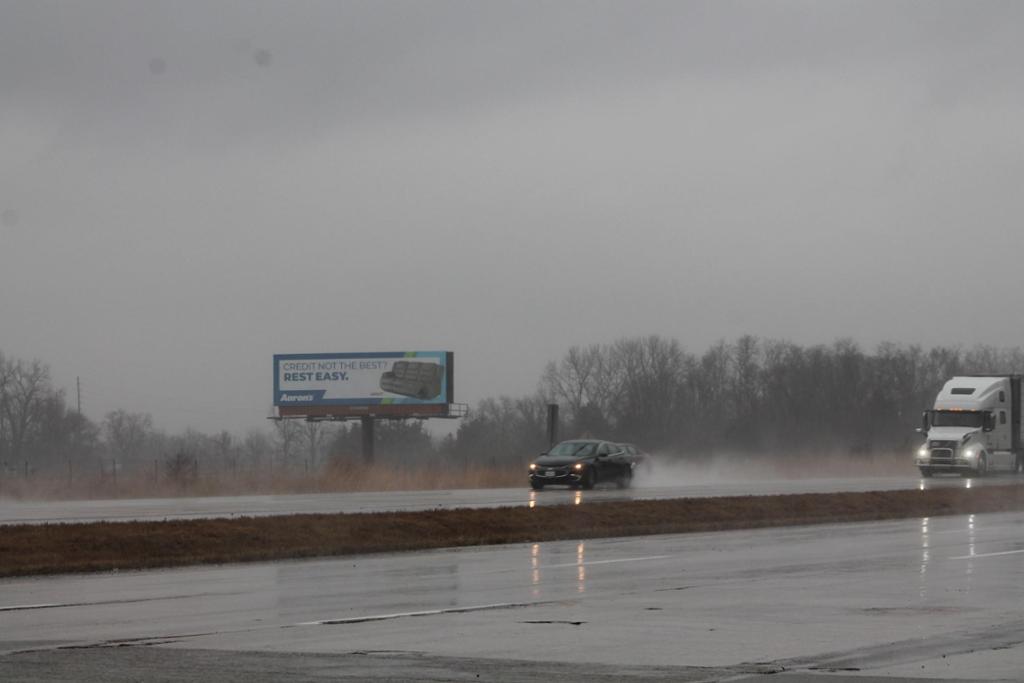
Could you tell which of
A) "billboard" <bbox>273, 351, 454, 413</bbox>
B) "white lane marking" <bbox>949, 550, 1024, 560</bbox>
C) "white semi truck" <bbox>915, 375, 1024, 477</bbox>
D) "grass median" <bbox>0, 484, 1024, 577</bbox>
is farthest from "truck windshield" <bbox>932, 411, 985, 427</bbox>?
"white lane marking" <bbox>949, 550, 1024, 560</bbox>

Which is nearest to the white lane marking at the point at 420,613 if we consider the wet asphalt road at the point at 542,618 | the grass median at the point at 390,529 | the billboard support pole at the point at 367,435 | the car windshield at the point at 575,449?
the wet asphalt road at the point at 542,618

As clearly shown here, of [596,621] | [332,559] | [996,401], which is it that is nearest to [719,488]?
[996,401]

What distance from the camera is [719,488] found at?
163ft

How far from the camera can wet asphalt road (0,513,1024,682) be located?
1122 cm

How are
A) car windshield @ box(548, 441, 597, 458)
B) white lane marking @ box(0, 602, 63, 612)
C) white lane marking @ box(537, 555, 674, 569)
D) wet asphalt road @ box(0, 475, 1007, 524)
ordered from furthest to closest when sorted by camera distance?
car windshield @ box(548, 441, 597, 458) → wet asphalt road @ box(0, 475, 1007, 524) → white lane marking @ box(537, 555, 674, 569) → white lane marking @ box(0, 602, 63, 612)

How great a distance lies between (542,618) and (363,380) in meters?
73.2

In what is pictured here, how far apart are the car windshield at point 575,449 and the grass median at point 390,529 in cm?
1203

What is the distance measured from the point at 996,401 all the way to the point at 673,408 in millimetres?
66480

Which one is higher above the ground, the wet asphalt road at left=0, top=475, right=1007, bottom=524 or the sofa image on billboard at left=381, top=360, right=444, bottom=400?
the sofa image on billboard at left=381, top=360, right=444, bottom=400

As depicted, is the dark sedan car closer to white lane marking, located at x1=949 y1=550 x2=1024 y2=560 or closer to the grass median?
the grass median

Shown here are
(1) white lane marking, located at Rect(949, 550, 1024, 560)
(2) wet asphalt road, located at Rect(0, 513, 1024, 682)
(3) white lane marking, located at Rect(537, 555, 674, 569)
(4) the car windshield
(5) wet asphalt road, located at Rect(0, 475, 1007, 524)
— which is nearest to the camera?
(2) wet asphalt road, located at Rect(0, 513, 1024, 682)

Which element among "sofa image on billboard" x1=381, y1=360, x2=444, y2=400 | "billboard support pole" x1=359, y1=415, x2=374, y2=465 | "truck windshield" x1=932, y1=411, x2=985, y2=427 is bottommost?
"billboard support pole" x1=359, y1=415, x2=374, y2=465

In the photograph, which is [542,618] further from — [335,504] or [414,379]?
[414,379]

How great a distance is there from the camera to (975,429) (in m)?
59.8
